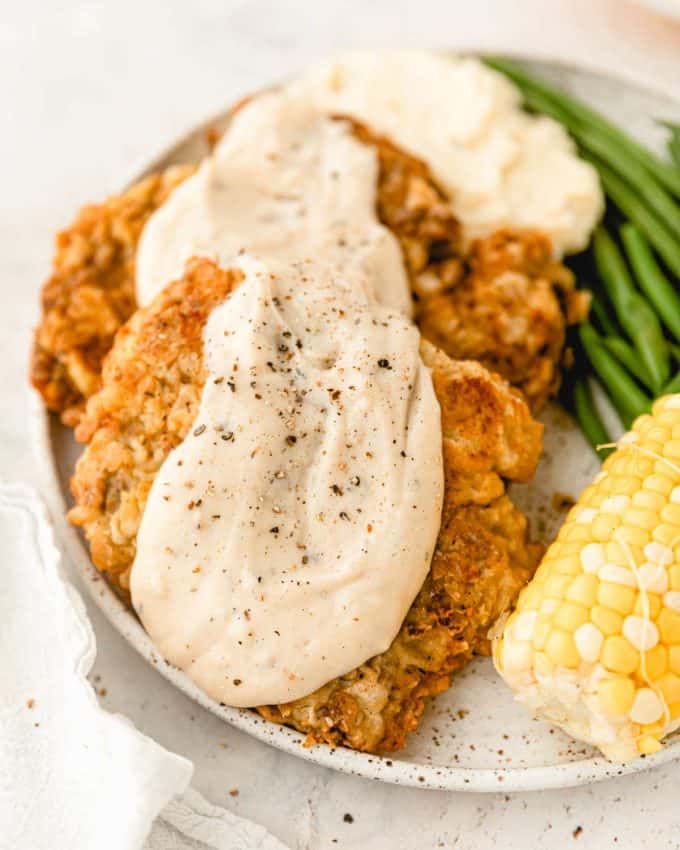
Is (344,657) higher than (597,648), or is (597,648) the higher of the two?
(597,648)

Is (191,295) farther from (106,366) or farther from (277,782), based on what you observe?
(277,782)

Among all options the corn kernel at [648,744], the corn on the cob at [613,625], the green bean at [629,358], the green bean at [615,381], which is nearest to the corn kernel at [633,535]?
the corn on the cob at [613,625]

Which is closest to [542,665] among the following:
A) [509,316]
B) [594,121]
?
[509,316]

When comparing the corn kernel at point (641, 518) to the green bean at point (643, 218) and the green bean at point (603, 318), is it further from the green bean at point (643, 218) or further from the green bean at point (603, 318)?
the green bean at point (643, 218)

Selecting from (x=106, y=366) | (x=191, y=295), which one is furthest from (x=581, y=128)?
(x=106, y=366)

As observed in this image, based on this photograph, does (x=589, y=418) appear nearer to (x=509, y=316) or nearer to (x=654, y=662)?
(x=509, y=316)
